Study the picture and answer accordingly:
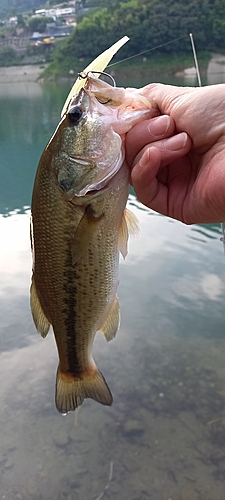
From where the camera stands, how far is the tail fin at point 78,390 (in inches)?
88.1

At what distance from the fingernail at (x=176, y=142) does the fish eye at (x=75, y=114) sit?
0.35 m

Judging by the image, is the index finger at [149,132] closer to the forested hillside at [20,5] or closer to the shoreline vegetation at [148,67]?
the shoreline vegetation at [148,67]

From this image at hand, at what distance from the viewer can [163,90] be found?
192cm

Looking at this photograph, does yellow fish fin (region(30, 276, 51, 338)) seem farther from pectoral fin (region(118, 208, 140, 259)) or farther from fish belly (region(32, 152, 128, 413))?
pectoral fin (region(118, 208, 140, 259))

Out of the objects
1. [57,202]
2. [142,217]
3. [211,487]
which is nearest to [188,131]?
[57,202]

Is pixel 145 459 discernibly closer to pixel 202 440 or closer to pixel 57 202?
pixel 202 440

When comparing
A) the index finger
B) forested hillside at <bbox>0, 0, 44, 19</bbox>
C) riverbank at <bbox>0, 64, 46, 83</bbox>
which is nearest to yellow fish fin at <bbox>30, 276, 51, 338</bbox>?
the index finger

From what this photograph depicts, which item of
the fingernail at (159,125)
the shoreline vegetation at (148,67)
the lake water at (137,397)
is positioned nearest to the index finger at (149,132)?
the fingernail at (159,125)

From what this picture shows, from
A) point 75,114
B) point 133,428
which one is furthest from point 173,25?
point 75,114

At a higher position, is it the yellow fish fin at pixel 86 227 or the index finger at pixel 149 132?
the index finger at pixel 149 132

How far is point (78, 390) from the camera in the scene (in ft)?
7.38

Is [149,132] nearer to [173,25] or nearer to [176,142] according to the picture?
[176,142]

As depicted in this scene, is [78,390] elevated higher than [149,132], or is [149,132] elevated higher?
[149,132]

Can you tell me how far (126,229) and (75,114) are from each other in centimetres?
53
